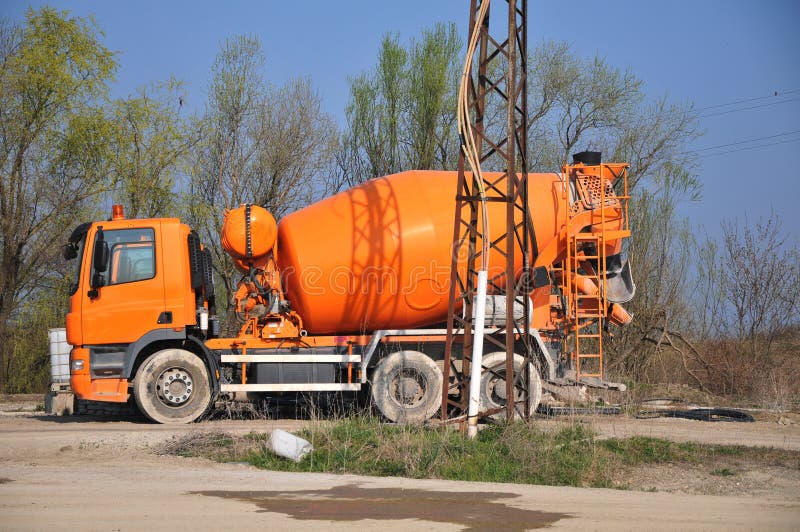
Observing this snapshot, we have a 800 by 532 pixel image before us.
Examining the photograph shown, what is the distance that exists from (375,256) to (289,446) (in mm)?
4091

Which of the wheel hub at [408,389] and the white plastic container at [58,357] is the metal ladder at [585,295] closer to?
the wheel hub at [408,389]

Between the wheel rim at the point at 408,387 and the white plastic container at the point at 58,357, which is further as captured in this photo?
the white plastic container at the point at 58,357

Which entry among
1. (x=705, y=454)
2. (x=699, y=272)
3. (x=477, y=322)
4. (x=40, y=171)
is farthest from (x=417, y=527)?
(x=699, y=272)

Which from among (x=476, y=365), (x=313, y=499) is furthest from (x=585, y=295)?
(x=313, y=499)

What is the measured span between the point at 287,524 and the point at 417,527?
1100mm

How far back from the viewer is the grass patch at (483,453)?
9.75 meters

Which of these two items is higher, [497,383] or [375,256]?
[375,256]

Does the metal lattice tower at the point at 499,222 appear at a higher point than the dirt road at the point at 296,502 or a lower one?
higher

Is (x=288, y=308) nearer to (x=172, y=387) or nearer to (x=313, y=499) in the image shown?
(x=172, y=387)

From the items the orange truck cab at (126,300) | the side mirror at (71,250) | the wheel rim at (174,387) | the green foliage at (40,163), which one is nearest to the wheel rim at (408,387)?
the orange truck cab at (126,300)

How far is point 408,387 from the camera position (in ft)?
44.2

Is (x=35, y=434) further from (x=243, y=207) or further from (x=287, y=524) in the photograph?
(x=287, y=524)

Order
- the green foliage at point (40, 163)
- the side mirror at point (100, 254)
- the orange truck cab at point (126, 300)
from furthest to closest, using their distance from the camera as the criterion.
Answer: the green foliage at point (40, 163) < the orange truck cab at point (126, 300) < the side mirror at point (100, 254)

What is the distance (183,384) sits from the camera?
13633 millimetres
